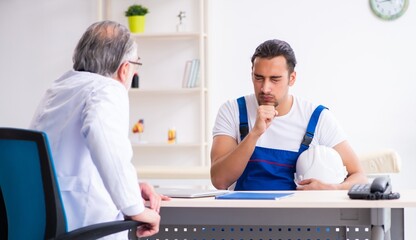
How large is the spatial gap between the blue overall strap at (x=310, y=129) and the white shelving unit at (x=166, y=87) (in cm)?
315

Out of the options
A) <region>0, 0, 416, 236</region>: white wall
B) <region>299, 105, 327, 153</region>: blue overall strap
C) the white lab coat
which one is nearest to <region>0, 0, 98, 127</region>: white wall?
<region>0, 0, 416, 236</region>: white wall

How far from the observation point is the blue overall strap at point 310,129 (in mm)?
3359

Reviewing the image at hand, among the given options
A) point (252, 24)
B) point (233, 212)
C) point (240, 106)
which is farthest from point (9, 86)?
point (233, 212)

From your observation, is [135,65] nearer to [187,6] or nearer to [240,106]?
[240,106]

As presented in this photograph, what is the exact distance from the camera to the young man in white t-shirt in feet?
10.9

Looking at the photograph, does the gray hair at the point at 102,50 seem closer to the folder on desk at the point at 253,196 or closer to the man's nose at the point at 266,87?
the folder on desk at the point at 253,196

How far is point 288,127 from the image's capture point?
3416 mm

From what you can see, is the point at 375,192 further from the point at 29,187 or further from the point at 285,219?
the point at 29,187

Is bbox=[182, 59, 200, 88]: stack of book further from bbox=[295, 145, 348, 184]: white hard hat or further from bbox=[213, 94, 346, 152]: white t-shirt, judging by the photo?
bbox=[295, 145, 348, 184]: white hard hat

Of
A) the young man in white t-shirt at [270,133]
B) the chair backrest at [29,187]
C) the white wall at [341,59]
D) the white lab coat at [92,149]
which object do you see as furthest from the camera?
the white wall at [341,59]

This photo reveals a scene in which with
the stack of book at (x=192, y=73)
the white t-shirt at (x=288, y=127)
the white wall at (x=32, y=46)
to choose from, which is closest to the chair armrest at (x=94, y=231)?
the white t-shirt at (x=288, y=127)

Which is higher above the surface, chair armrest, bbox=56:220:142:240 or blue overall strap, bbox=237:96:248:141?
blue overall strap, bbox=237:96:248:141

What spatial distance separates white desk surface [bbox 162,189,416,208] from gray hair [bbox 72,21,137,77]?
1.68 feet

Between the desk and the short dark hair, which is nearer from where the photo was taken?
the desk
